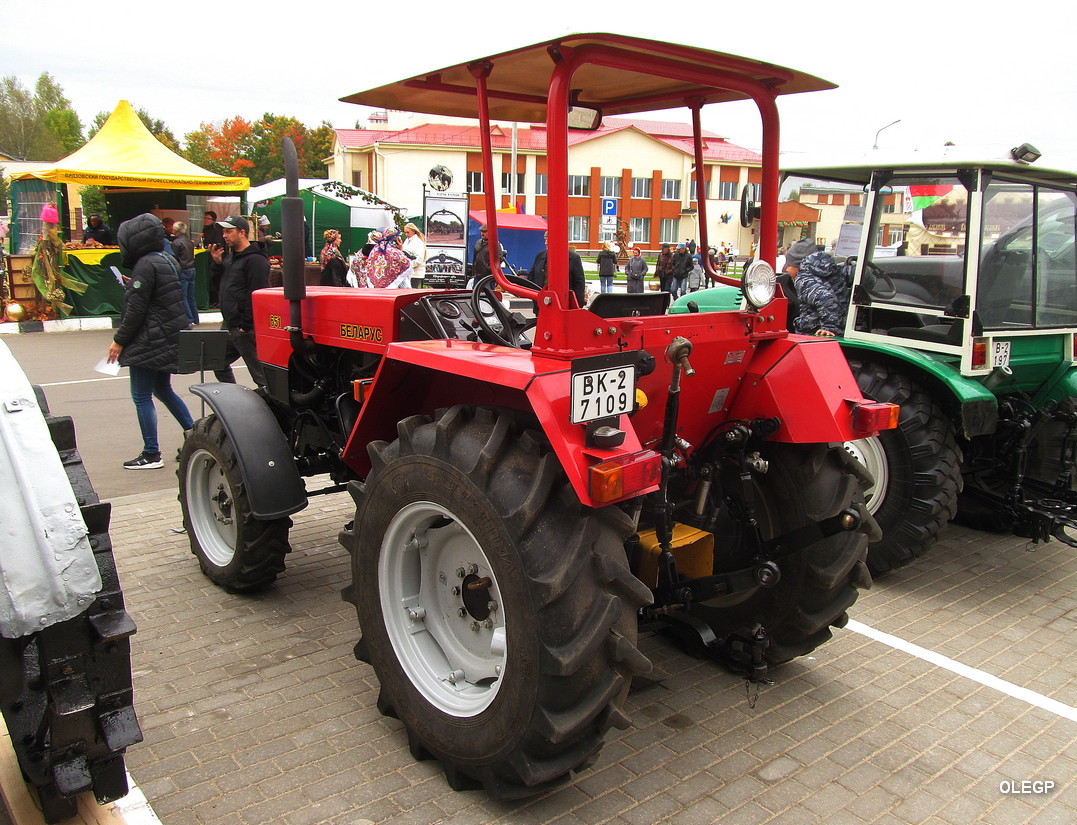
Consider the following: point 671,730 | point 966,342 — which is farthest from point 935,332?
point 671,730

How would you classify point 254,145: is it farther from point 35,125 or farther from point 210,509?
point 210,509

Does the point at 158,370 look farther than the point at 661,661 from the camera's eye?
Yes

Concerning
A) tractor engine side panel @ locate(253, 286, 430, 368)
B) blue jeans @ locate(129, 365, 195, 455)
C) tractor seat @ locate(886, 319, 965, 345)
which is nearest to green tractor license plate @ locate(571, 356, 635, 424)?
tractor engine side panel @ locate(253, 286, 430, 368)

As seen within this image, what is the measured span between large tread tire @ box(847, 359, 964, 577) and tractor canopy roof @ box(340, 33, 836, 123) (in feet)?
7.74

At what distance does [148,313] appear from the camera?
624cm

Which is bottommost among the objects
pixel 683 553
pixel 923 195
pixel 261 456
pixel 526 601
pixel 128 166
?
pixel 683 553

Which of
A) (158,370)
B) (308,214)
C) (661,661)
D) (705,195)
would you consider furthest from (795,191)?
(308,214)

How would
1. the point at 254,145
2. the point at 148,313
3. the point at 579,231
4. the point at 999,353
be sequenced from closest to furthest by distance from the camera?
the point at 579,231
the point at 999,353
the point at 148,313
the point at 254,145

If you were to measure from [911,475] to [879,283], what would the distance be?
134 cm

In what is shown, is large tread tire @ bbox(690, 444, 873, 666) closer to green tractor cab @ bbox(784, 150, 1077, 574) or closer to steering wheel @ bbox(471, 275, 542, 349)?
steering wheel @ bbox(471, 275, 542, 349)

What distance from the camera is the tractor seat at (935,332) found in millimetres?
4723

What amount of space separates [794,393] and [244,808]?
2456mm

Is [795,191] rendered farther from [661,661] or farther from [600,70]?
[661,661]

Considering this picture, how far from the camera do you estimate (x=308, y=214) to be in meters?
20.7
